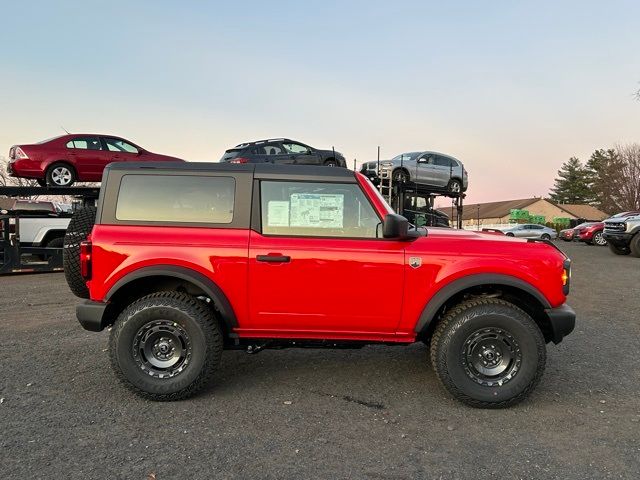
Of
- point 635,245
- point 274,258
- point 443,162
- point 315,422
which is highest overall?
point 443,162

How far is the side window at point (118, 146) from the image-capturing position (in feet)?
32.5

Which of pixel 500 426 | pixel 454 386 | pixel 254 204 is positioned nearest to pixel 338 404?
pixel 454 386

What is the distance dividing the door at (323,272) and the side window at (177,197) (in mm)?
307

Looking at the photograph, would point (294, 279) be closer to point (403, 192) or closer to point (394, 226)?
point (394, 226)

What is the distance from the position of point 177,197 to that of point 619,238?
61.4ft

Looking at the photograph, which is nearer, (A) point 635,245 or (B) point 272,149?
(B) point 272,149

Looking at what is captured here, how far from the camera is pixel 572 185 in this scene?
82312mm

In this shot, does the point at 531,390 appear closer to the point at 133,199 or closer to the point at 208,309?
the point at 208,309

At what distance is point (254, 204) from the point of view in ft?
12.1

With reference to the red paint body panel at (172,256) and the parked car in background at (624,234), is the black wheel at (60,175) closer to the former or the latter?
the red paint body panel at (172,256)

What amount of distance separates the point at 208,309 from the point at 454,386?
81.4 inches

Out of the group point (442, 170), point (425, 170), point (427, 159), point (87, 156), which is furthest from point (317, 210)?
point (442, 170)

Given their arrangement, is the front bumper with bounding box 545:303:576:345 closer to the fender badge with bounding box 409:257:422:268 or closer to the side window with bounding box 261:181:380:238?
the fender badge with bounding box 409:257:422:268

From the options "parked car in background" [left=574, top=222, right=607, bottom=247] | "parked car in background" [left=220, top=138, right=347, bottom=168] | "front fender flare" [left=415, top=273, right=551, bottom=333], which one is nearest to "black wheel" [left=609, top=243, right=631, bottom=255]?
"parked car in background" [left=574, top=222, right=607, bottom=247]
